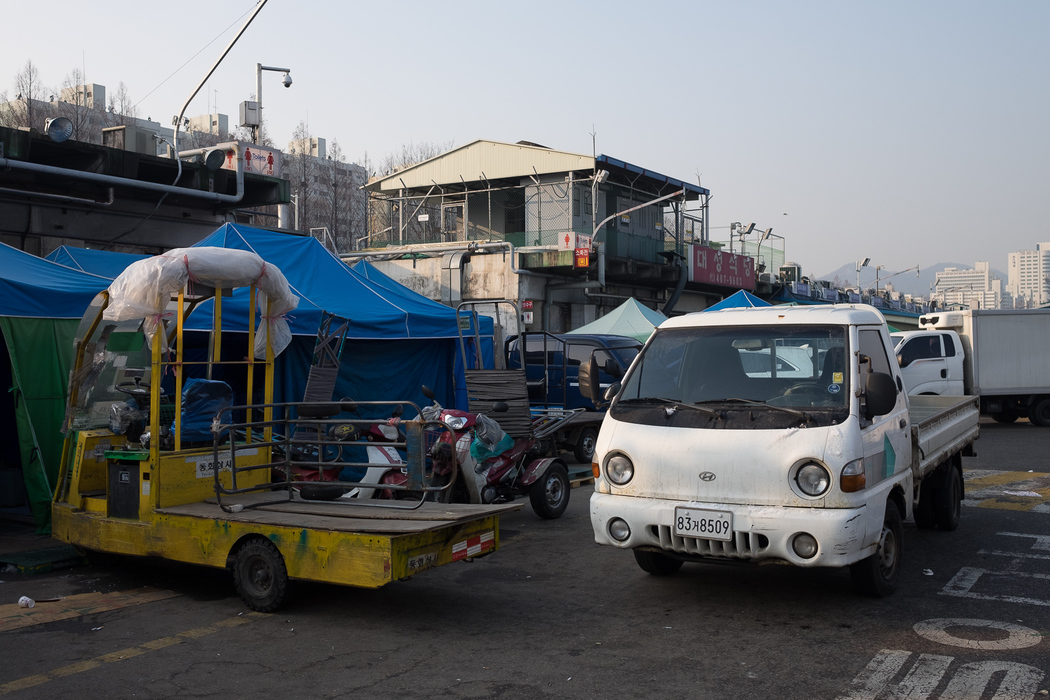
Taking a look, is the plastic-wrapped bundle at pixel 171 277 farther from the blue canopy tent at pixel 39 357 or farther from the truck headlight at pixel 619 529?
the truck headlight at pixel 619 529

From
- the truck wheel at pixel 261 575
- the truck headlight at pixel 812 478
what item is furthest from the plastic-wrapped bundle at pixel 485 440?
the truck headlight at pixel 812 478

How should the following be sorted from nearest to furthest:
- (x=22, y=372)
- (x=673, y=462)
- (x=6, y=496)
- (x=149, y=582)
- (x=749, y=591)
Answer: (x=673, y=462)
(x=749, y=591)
(x=149, y=582)
(x=22, y=372)
(x=6, y=496)

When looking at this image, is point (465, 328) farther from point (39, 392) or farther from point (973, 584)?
point (973, 584)

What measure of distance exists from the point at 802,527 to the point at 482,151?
30275 millimetres

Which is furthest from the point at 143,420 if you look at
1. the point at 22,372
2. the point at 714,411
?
the point at 714,411

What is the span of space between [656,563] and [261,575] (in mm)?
2915

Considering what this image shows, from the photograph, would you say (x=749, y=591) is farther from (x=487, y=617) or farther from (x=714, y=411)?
(x=487, y=617)

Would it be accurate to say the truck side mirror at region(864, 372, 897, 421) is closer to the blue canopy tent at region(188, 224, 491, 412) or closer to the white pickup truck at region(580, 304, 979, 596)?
the white pickup truck at region(580, 304, 979, 596)

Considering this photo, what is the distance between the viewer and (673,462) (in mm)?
5668

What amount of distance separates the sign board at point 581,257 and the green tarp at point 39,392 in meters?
21.2

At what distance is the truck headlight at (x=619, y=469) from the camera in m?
5.86

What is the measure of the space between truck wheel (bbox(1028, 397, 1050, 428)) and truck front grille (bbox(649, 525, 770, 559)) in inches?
652

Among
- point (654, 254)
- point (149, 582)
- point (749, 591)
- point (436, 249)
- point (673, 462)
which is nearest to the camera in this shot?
point (673, 462)

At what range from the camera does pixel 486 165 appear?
3400 cm
